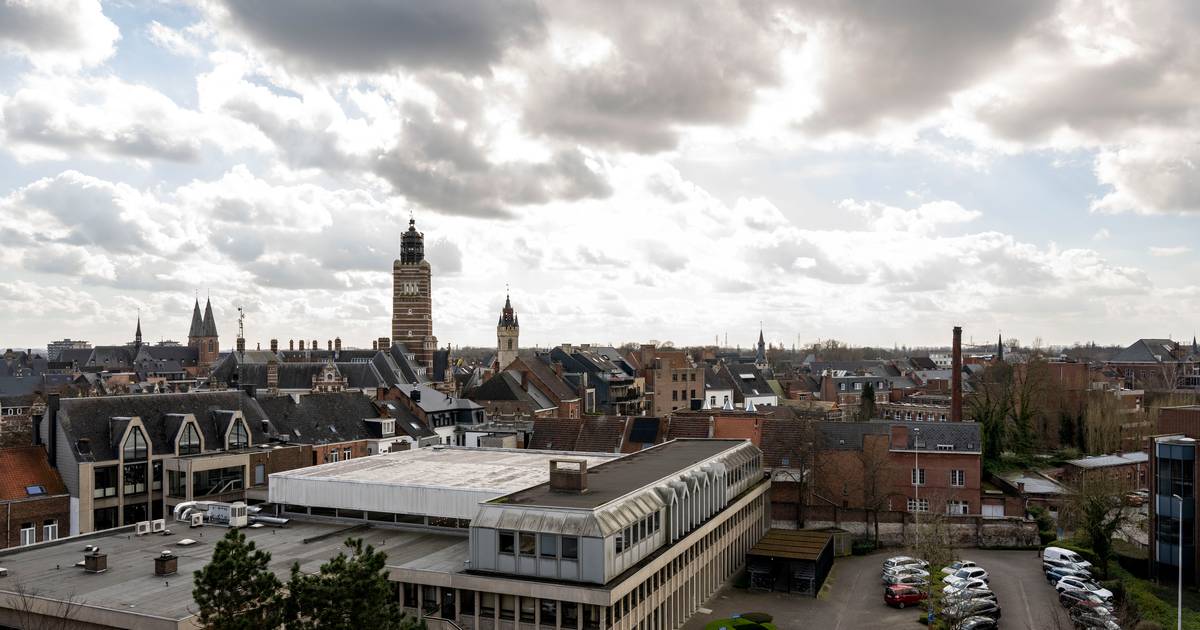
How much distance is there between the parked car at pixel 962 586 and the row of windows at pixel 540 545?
1769 centimetres

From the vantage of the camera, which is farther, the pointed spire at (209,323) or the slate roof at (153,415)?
the pointed spire at (209,323)

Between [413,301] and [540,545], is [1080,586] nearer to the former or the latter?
[540,545]

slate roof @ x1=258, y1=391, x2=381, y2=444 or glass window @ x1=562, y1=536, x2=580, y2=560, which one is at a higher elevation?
slate roof @ x1=258, y1=391, x2=381, y2=444

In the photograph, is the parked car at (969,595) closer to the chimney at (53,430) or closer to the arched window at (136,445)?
the arched window at (136,445)

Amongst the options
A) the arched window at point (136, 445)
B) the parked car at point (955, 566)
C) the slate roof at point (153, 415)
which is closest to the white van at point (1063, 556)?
the parked car at point (955, 566)

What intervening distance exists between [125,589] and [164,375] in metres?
154

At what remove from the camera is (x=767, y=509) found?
181ft

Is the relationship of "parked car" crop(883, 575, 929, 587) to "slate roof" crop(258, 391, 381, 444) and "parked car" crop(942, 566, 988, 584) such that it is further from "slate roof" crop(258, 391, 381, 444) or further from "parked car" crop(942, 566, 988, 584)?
"slate roof" crop(258, 391, 381, 444)

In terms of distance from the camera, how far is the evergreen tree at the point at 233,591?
21719 millimetres

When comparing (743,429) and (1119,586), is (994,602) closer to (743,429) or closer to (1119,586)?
(1119,586)

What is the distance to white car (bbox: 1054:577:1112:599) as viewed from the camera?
40.3 m

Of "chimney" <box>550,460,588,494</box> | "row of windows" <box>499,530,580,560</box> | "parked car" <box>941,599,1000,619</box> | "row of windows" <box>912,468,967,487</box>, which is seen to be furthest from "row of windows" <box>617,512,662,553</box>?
"row of windows" <box>912,468,967,487</box>

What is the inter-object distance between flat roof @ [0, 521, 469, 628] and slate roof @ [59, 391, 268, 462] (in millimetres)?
10312

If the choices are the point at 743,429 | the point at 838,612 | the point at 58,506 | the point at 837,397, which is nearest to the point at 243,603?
the point at 838,612
